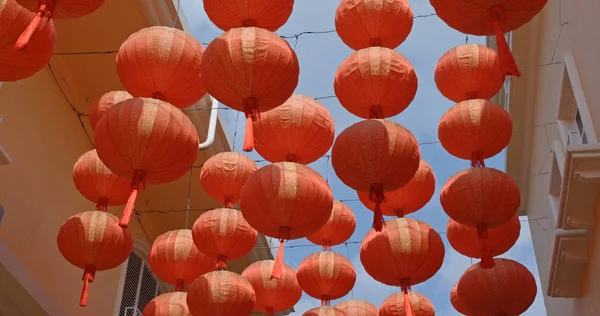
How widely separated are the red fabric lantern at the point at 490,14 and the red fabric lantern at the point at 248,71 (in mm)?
1193

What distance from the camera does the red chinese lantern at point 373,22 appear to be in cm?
611

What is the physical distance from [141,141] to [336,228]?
306 centimetres

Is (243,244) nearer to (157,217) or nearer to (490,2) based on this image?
(490,2)

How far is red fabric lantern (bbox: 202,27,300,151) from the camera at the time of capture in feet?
16.3

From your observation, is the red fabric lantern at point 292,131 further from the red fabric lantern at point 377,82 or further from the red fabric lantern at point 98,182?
the red fabric lantern at point 98,182

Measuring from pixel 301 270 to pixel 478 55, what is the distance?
2.82 metres

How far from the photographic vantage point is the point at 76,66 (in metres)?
8.62

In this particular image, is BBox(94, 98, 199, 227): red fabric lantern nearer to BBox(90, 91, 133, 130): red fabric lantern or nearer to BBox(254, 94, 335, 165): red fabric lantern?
BBox(254, 94, 335, 165): red fabric lantern

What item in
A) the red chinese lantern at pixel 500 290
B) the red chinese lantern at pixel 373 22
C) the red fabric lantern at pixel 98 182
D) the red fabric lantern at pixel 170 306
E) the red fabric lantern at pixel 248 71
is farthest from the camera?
the red fabric lantern at pixel 170 306

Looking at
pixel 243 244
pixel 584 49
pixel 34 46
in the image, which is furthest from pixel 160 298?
pixel 584 49

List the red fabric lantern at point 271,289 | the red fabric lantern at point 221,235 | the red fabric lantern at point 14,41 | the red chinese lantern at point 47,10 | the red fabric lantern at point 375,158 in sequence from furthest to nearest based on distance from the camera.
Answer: the red fabric lantern at point 271,289 < the red fabric lantern at point 221,235 < the red fabric lantern at point 375,158 < the red fabric lantern at point 14,41 < the red chinese lantern at point 47,10

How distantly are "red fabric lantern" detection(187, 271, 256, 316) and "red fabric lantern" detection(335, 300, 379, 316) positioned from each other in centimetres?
141

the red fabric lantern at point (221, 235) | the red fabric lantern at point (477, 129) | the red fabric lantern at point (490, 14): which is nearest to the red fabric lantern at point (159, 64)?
the red fabric lantern at point (221, 235)

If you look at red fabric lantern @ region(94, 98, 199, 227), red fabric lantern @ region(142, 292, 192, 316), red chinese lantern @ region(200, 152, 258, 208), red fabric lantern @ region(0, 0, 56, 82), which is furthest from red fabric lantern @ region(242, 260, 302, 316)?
red fabric lantern @ region(0, 0, 56, 82)
